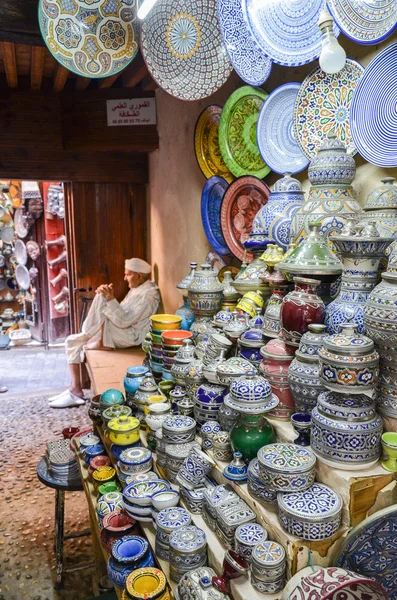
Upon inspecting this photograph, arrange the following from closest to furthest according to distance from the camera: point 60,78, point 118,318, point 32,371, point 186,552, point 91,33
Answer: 1. point 186,552
2. point 91,33
3. point 60,78
4. point 118,318
5. point 32,371

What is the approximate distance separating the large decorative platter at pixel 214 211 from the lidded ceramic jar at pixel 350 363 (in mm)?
1810

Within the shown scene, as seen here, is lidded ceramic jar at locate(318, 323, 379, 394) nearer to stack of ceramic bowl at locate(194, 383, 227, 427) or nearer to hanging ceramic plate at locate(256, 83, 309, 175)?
stack of ceramic bowl at locate(194, 383, 227, 427)

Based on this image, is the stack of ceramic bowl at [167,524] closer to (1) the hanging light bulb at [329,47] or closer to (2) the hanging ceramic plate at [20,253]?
(1) the hanging light bulb at [329,47]

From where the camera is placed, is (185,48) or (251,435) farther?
(185,48)

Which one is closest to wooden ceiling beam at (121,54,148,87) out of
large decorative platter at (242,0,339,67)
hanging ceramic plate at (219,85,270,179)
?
hanging ceramic plate at (219,85,270,179)

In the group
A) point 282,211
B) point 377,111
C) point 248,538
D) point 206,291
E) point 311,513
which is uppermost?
point 377,111

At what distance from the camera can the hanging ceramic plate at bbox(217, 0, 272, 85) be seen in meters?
2.23

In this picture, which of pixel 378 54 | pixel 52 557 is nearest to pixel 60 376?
pixel 52 557

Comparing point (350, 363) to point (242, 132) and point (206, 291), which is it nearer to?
point (206, 291)

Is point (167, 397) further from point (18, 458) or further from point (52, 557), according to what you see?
point (18, 458)

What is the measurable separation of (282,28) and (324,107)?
0.38 m

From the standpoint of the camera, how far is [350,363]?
48.7 inches

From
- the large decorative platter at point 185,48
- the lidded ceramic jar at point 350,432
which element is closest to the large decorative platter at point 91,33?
the large decorative platter at point 185,48

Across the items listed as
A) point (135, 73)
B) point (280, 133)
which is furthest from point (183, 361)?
point (135, 73)
